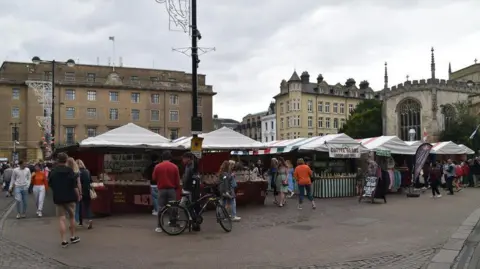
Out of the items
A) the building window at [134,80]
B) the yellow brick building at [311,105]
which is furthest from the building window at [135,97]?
the yellow brick building at [311,105]

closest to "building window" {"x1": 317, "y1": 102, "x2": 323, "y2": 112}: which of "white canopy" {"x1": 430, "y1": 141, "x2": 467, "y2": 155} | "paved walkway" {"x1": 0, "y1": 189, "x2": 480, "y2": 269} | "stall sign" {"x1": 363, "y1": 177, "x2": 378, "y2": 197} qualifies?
"white canopy" {"x1": 430, "y1": 141, "x2": 467, "y2": 155}

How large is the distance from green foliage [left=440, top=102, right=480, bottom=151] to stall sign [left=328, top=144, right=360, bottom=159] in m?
39.5

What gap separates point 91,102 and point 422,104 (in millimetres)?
48893

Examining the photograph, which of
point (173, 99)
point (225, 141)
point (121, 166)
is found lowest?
point (121, 166)

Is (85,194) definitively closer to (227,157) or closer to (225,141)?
(225,141)

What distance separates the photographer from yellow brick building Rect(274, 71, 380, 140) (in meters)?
83.6

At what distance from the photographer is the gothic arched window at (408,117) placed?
211ft

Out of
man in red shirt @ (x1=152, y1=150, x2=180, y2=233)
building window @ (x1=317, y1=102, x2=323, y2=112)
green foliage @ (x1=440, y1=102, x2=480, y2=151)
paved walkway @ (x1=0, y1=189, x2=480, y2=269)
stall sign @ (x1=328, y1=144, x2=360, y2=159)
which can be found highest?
building window @ (x1=317, y1=102, x2=323, y2=112)

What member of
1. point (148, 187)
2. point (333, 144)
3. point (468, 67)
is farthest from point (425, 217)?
point (468, 67)

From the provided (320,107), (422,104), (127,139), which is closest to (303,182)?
(127,139)

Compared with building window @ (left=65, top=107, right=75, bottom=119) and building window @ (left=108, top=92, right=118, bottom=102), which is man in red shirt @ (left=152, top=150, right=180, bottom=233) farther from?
building window @ (left=108, top=92, right=118, bottom=102)

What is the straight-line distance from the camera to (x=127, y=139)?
49.6 feet

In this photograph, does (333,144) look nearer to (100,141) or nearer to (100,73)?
(100,141)

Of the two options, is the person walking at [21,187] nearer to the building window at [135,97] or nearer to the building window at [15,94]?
A: the building window at [15,94]
